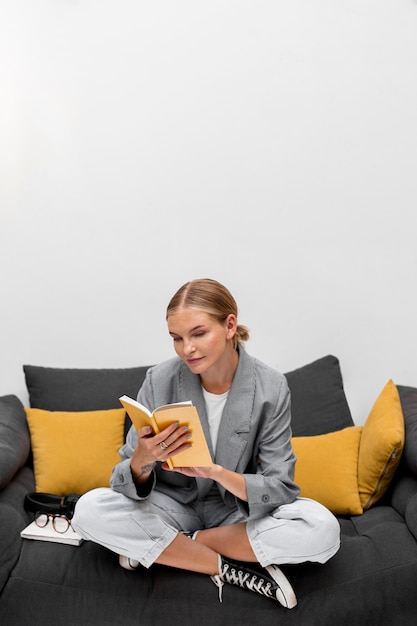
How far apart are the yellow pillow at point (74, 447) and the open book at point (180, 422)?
823 mm

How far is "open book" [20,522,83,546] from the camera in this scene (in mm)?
2423

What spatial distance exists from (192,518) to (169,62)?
1.96 metres

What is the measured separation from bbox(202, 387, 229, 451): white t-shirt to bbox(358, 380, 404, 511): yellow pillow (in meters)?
0.65

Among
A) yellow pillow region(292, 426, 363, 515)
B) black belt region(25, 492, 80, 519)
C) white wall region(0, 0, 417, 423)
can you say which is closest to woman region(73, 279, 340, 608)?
black belt region(25, 492, 80, 519)

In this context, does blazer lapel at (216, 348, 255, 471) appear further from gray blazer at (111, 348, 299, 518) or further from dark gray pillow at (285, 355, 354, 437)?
dark gray pillow at (285, 355, 354, 437)

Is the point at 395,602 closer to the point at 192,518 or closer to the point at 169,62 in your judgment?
the point at 192,518

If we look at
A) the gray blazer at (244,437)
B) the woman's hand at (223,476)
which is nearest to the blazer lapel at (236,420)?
the gray blazer at (244,437)

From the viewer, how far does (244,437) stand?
240cm

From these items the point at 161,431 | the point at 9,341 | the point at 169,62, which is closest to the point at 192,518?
the point at 161,431

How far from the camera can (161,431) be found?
84.4 inches

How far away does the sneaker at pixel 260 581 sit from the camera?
219 cm

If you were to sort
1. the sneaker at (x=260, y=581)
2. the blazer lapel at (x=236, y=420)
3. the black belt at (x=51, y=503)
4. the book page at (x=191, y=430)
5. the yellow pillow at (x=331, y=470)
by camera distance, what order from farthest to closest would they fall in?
the yellow pillow at (x=331, y=470) → the black belt at (x=51, y=503) → the blazer lapel at (x=236, y=420) → the sneaker at (x=260, y=581) → the book page at (x=191, y=430)

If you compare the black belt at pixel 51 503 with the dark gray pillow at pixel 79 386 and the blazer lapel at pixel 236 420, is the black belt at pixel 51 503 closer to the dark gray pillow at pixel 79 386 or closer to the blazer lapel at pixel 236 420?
the dark gray pillow at pixel 79 386

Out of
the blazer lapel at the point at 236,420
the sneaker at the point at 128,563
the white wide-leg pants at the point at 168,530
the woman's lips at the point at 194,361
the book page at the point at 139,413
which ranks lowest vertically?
the sneaker at the point at 128,563
